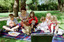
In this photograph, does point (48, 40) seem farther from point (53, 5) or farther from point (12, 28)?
point (53, 5)

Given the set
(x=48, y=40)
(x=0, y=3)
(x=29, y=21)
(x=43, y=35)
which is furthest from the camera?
(x=0, y=3)

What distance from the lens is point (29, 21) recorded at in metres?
4.93

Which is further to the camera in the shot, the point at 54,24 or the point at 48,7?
the point at 48,7

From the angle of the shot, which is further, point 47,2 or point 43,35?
point 47,2

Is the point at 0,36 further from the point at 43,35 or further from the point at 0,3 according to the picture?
the point at 0,3

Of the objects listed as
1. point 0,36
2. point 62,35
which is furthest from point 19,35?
point 62,35

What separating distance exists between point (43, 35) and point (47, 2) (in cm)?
1171

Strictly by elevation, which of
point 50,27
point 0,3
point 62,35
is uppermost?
point 0,3

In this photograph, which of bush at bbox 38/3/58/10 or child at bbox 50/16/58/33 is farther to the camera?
bush at bbox 38/3/58/10

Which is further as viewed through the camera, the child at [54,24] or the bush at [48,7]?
the bush at [48,7]

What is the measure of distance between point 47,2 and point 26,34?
9.94 m

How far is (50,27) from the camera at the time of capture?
434 centimetres

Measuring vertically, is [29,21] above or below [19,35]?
above

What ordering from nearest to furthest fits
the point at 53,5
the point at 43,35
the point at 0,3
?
the point at 43,35 → the point at 0,3 → the point at 53,5
